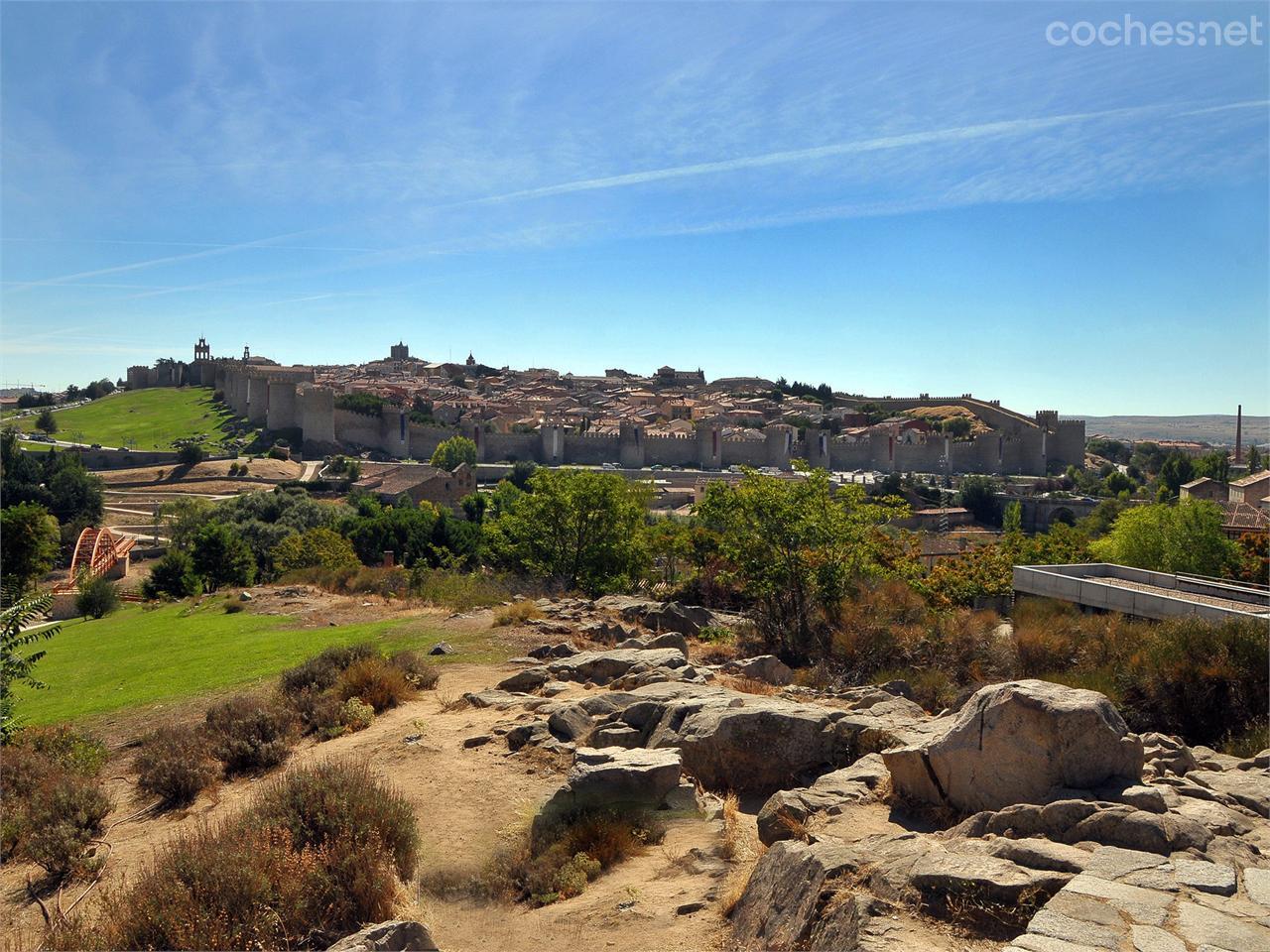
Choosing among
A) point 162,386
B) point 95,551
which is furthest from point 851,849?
point 162,386

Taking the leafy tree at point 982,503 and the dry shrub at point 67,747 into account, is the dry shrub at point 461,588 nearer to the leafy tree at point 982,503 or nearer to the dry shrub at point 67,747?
the dry shrub at point 67,747

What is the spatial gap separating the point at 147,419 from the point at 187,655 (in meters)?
72.5

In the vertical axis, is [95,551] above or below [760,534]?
below

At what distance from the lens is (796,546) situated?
13594 millimetres

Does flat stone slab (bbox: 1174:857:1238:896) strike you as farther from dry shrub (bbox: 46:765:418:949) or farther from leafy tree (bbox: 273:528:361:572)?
leafy tree (bbox: 273:528:361:572)

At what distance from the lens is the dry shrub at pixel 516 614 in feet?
42.4

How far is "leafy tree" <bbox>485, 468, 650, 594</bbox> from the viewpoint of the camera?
18828 millimetres

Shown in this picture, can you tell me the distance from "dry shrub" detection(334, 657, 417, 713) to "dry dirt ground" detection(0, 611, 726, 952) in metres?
0.18

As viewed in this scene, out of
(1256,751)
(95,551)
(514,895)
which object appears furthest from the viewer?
(95,551)

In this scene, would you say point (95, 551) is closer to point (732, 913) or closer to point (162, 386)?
point (732, 913)

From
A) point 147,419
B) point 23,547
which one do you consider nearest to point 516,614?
point 23,547

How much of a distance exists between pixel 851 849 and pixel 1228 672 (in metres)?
5.94

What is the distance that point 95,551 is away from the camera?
31609mm

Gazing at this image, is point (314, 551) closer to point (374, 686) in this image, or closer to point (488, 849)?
point (374, 686)
